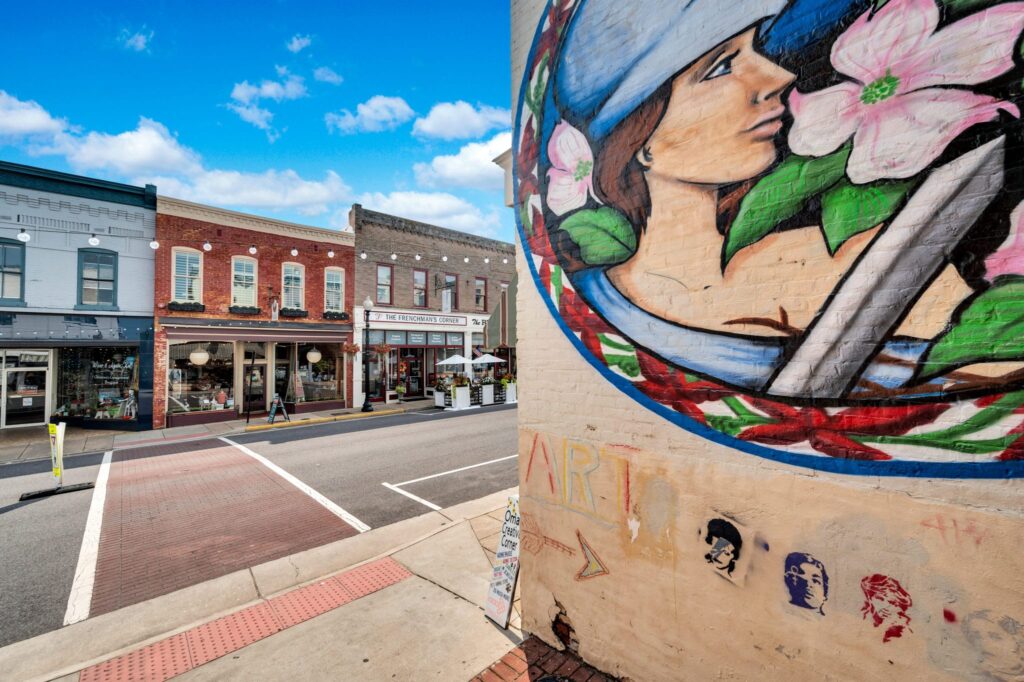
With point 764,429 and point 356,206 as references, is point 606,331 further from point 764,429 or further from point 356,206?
point 356,206

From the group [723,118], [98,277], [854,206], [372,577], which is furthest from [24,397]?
[854,206]

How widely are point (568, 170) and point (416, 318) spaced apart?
1939 centimetres

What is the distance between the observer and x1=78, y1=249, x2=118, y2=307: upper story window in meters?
14.8

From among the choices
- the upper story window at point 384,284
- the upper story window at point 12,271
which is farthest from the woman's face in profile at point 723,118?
the upper story window at point 384,284

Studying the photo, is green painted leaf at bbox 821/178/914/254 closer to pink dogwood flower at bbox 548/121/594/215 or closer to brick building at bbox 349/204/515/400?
pink dogwood flower at bbox 548/121/594/215

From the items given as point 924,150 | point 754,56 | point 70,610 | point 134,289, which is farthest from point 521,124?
point 134,289

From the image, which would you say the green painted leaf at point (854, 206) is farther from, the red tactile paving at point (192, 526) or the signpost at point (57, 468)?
the signpost at point (57, 468)

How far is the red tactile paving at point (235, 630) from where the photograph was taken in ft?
12.7

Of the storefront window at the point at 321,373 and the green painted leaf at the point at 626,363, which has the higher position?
the green painted leaf at the point at 626,363

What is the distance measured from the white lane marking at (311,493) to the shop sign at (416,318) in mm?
9756

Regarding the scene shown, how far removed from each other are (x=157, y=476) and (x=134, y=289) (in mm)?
9046

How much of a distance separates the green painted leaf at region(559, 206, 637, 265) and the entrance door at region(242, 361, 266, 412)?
17929 millimetres

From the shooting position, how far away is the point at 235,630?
174 inches

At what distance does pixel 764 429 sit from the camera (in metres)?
2.82
